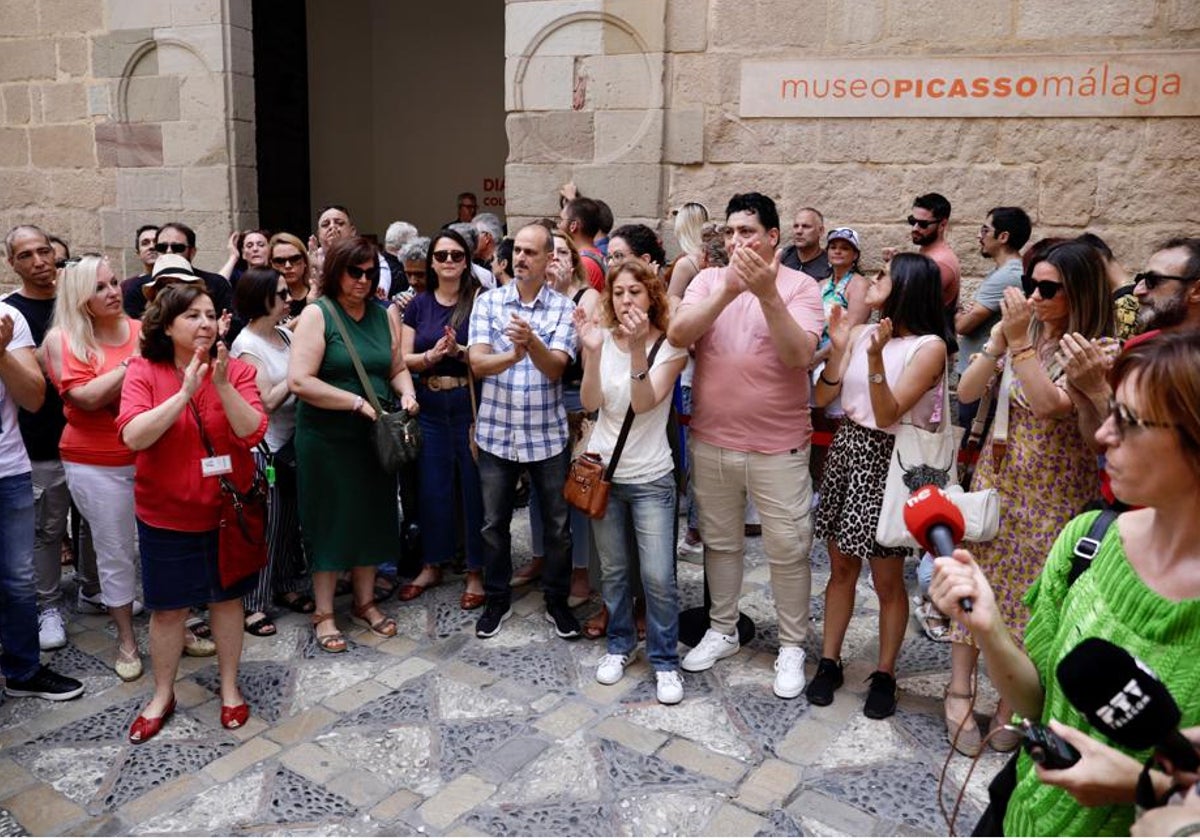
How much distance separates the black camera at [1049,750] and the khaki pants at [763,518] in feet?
8.13

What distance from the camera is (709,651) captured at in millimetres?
4285

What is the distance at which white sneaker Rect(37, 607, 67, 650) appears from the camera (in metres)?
4.51

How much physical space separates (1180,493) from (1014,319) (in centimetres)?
177

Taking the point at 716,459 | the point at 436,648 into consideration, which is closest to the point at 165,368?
the point at 436,648

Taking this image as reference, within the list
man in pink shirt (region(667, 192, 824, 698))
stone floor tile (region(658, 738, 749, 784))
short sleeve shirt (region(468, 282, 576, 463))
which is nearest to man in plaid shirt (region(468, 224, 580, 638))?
short sleeve shirt (region(468, 282, 576, 463))

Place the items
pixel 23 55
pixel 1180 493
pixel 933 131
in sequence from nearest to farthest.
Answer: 1. pixel 1180 493
2. pixel 933 131
3. pixel 23 55

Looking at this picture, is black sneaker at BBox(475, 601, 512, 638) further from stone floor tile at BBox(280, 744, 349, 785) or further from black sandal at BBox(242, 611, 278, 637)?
stone floor tile at BBox(280, 744, 349, 785)

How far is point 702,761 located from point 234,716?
1.88 meters

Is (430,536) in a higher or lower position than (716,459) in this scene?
lower

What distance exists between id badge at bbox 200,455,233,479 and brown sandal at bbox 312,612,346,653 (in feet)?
3.85

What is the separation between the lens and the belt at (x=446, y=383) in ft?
15.9

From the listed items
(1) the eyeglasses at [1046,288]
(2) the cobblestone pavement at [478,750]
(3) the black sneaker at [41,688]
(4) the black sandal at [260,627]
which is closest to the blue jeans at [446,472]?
(2) the cobblestone pavement at [478,750]

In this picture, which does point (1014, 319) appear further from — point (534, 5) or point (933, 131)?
point (534, 5)

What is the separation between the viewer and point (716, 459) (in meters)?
4.09
